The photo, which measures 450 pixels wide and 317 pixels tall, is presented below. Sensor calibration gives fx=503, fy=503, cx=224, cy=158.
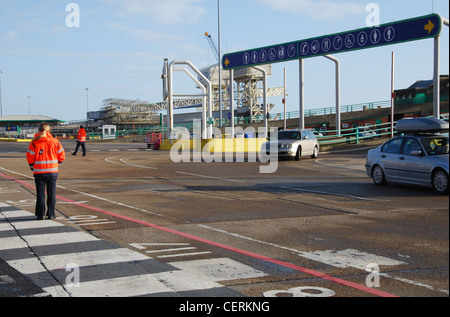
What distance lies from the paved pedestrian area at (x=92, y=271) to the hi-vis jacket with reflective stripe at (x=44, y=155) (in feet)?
5.93

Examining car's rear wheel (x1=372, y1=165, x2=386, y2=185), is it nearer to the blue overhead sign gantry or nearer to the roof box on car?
the roof box on car

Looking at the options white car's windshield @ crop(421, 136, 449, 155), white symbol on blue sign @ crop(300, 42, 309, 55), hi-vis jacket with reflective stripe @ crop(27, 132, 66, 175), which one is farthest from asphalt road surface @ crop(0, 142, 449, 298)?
white symbol on blue sign @ crop(300, 42, 309, 55)

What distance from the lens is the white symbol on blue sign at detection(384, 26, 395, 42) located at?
88.9 feet

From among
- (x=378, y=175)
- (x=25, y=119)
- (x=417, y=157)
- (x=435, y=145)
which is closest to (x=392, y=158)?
(x=378, y=175)

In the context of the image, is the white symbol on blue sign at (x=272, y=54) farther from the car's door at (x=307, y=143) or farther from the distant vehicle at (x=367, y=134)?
the car's door at (x=307, y=143)

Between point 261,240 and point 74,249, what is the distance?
9.03ft

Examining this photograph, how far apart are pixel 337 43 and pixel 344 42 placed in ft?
1.98

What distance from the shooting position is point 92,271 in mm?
5969

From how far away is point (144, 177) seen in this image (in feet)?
59.9

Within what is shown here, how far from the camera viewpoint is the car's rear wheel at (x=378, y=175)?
15.0m

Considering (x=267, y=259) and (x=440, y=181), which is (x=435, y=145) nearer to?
(x=440, y=181)
